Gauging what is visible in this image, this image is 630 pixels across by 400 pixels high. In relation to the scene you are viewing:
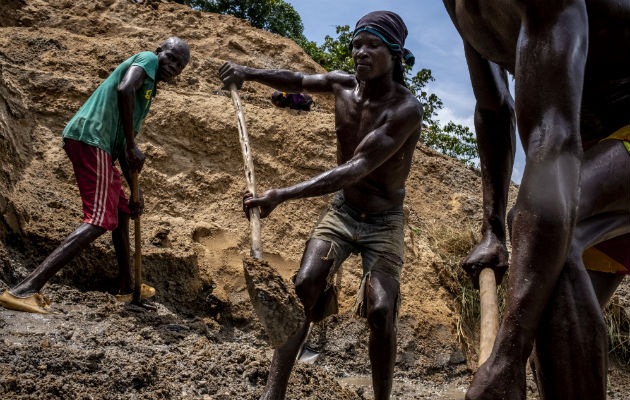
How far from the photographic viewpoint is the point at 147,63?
4125mm

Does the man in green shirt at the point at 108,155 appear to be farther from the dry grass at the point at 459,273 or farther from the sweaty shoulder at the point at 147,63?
the dry grass at the point at 459,273

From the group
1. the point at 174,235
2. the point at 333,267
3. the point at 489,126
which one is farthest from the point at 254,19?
the point at 489,126

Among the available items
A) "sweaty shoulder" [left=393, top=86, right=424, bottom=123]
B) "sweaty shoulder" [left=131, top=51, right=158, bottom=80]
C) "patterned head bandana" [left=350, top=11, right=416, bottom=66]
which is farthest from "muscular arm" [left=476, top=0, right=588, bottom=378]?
"sweaty shoulder" [left=131, top=51, right=158, bottom=80]

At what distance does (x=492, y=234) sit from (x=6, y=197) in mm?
3641

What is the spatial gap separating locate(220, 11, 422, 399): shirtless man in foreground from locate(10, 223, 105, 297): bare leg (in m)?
1.25

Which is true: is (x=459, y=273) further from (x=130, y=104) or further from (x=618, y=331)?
(x=130, y=104)

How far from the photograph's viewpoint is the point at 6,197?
4.20m

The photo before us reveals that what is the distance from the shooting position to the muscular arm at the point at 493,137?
180 centimetres

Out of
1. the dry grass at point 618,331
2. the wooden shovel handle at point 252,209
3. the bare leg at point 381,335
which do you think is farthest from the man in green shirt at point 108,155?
the dry grass at point 618,331

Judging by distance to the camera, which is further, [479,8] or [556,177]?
[479,8]

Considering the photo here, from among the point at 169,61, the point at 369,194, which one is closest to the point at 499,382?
the point at 369,194

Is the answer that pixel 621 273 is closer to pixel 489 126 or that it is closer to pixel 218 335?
pixel 489 126

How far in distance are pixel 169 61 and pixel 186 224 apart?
157cm

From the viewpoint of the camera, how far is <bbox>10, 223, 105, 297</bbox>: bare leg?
11.2 feet
